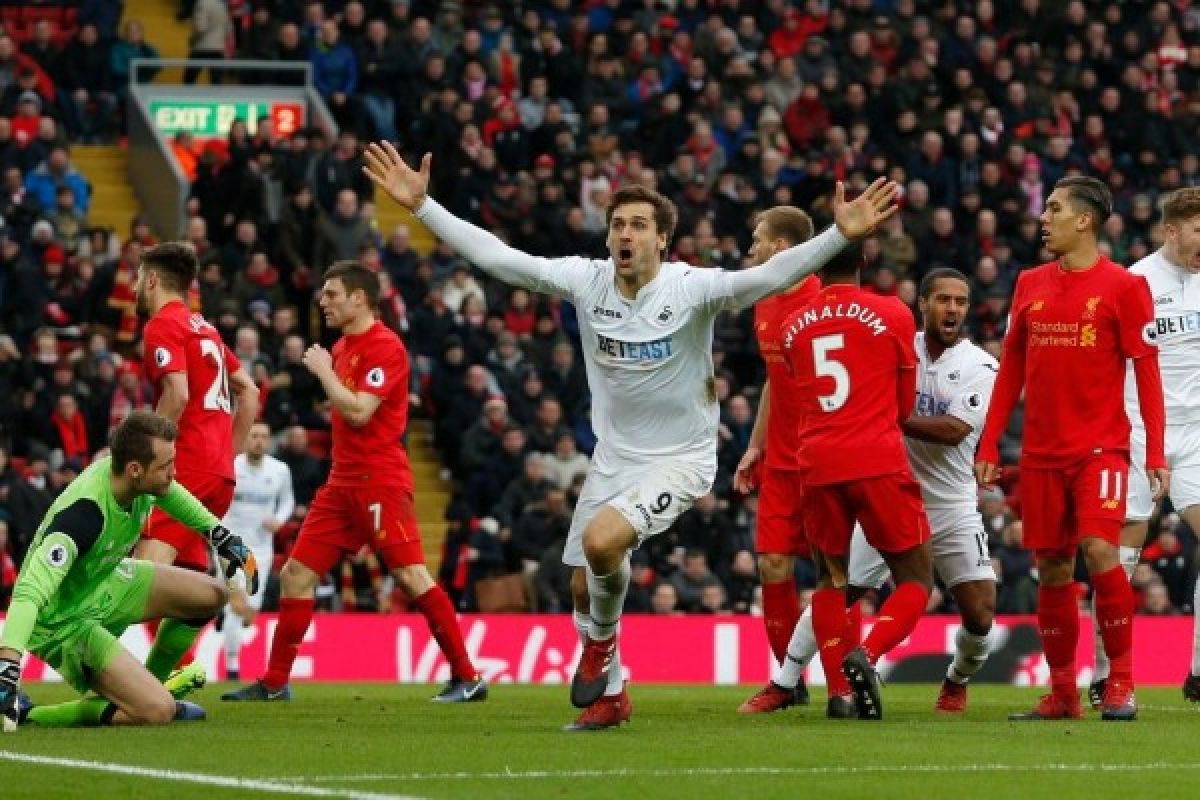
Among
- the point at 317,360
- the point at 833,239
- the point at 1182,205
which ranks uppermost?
the point at 1182,205

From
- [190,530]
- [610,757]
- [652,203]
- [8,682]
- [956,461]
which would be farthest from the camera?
[190,530]

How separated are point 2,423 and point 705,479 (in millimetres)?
12481

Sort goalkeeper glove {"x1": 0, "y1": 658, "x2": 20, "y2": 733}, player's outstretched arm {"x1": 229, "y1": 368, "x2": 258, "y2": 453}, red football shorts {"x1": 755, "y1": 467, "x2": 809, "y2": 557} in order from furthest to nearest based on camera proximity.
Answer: player's outstretched arm {"x1": 229, "y1": 368, "x2": 258, "y2": 453} → red football shorts {"x1": 755, "y1": 467, "x2": 809, "y2": 557} → goalkeeper glove {"x1": 0, "y1": 658, "x2": 20, "y2": 733}

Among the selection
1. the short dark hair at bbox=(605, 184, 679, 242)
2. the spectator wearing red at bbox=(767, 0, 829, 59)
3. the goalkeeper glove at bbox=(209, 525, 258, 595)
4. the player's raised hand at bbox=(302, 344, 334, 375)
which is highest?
the spectator wearing red at bbox=(767, 0, 829, 59)

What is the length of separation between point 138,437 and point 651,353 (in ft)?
7.99

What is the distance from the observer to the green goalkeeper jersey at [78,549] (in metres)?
11.2

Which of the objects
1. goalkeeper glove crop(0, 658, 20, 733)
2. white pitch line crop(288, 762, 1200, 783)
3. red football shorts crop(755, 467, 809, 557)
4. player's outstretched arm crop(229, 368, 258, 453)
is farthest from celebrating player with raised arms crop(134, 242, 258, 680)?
white pitch line crop(288, 762, 1200, 783)

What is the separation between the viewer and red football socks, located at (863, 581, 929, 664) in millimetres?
12211

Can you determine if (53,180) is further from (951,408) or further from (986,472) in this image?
(986,472)

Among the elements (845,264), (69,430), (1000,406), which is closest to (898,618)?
(1000,406)

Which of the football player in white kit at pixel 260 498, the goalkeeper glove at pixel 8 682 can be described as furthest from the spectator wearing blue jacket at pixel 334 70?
the goalkeeper glove at pixel 8 682

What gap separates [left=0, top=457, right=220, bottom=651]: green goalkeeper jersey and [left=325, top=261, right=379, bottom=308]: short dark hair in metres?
2.78

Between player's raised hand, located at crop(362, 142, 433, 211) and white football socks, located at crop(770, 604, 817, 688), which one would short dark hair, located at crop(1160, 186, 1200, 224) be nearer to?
white football socks, located at crop(770, 604, 817, 688)

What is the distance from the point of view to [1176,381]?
14172 mm
